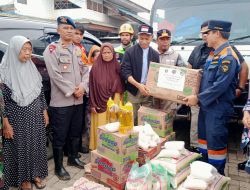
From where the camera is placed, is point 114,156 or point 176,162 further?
point 114,156

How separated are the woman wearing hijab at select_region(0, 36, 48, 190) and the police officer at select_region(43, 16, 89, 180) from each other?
8.0 inches

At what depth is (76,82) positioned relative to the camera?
341 centimetres

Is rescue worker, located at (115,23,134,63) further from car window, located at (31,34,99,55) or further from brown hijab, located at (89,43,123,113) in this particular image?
car window, located at (31,34,99,55)

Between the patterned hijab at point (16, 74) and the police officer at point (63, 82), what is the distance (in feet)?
1.23

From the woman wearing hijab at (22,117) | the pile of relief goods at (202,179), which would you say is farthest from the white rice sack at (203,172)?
the woman wearing hijab at (22,117)

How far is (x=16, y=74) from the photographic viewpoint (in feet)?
9.30

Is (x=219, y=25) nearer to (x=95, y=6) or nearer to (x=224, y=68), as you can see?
(x=224, y=68)

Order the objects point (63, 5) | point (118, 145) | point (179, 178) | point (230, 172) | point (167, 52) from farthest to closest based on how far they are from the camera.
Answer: point (63, 5) < point (167, 52) < point (230, 172) < point (118, 145) < point (179, 178)

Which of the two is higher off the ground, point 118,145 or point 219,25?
point 219,25

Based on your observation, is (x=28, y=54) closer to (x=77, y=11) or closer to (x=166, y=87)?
(x=166, y=87)

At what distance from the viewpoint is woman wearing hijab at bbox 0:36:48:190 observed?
2.81m

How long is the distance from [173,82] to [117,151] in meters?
1.10

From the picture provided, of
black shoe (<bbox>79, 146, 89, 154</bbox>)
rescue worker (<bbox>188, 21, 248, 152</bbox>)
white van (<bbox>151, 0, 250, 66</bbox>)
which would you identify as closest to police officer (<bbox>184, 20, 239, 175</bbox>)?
rescue worker (<bbox>188, 21, 248, 152</bbox>)

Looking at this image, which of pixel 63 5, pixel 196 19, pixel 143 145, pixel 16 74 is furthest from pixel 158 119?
pixel 63 5
